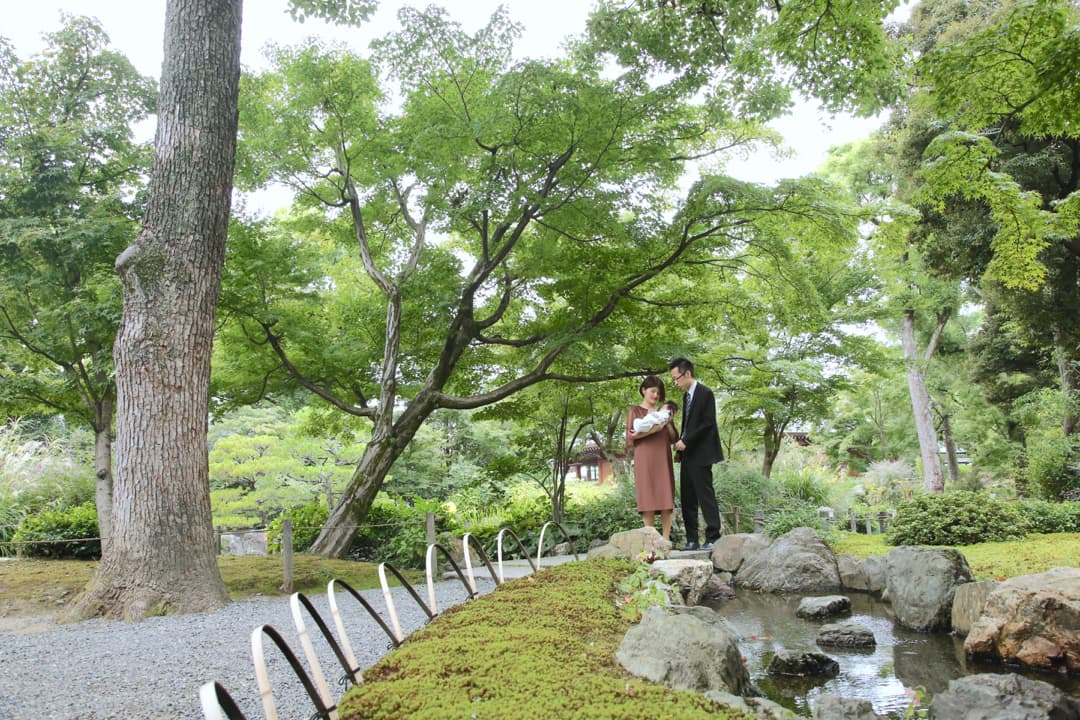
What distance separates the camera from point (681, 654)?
9.60ft

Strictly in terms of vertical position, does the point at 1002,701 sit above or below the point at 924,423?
below

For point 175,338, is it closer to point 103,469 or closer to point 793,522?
point 103,469

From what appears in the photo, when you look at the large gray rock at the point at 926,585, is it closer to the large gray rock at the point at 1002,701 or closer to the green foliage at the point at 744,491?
the large gray rock at the point at 1002,701

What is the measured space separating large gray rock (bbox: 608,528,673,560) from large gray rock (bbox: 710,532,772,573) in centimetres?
208

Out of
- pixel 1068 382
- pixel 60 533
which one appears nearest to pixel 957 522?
pixel 1068 382

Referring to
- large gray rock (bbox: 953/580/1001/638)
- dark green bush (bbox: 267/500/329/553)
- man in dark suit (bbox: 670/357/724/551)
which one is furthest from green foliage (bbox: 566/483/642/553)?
large gray rock (bbox: 953/580/1001/638)

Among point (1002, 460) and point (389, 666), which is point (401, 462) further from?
point (1002, 460)

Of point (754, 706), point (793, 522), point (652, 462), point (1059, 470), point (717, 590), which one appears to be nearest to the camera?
point (754, 706)

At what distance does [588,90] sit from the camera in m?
7.27

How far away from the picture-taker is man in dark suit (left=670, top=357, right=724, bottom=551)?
239 inches

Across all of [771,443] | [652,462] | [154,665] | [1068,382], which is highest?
[1068,382]

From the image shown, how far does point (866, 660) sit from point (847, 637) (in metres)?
0.39

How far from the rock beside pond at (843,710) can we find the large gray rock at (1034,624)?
2163mm

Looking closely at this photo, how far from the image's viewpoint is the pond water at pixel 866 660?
4160mm
